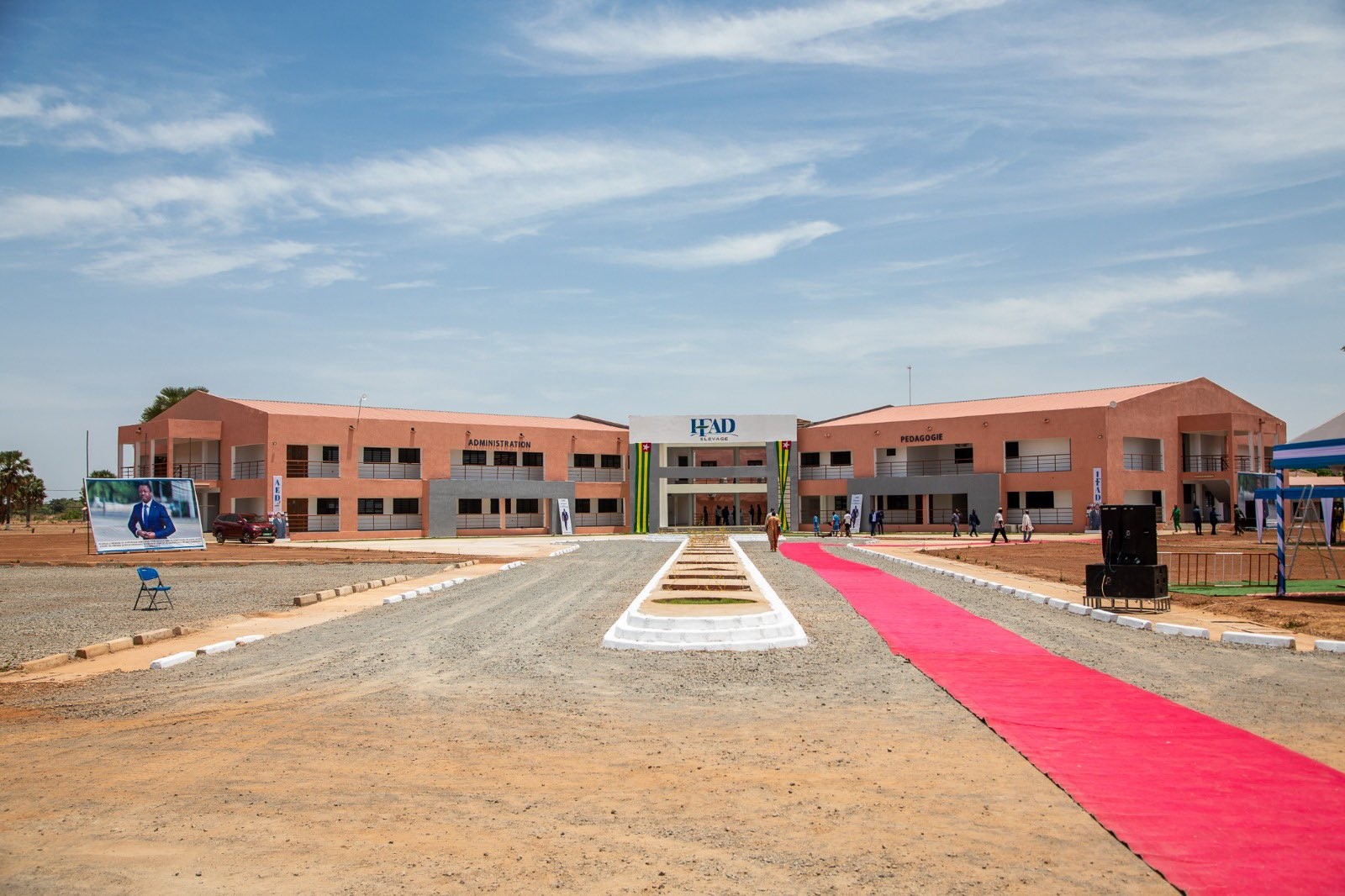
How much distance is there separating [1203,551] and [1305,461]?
16.1 meters

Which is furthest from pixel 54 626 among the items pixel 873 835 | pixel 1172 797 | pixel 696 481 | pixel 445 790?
pixel 696 481

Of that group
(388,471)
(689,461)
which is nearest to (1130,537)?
(388,471)

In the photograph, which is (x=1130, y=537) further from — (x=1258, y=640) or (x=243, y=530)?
(x=243, y=530)

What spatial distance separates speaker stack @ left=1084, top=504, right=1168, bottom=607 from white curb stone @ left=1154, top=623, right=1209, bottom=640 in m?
1.91

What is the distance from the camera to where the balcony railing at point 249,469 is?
182 ft

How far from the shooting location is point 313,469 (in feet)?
183

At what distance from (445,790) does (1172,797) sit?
475 cm

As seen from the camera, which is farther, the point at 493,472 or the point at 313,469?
the point at 493,472

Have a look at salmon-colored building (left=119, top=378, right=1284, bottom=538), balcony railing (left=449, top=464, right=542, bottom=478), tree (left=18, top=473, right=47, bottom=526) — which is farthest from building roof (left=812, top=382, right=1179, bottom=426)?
tree (left=18, top=473, right=47, bottom=526)

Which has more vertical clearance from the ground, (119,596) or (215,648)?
(215,648)

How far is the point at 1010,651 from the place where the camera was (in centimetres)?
1307

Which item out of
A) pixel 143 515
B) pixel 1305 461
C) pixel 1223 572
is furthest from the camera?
pixel 143 515

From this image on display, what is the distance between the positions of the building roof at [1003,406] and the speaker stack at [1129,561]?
38274 mm

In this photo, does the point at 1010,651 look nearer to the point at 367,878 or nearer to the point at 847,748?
the point at 847,748
